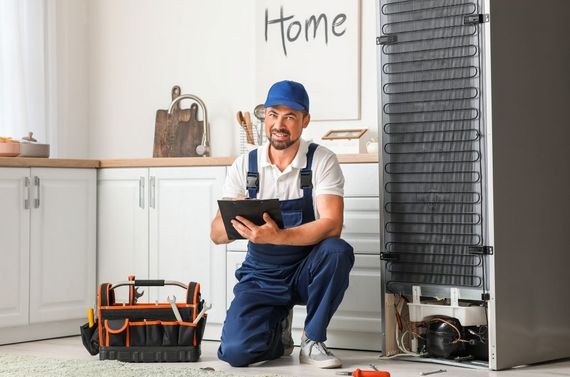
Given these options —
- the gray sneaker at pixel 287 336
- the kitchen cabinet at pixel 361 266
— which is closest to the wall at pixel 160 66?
the kitchen cabinet at pixel 361 266

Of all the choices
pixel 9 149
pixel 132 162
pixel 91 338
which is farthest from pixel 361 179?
pixel 9 149

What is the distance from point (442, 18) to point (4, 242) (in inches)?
87.9

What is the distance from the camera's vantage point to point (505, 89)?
3859mm

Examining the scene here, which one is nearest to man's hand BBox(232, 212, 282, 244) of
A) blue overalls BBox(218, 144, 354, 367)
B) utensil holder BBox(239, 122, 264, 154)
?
blue overalls BBox(218, 144, 354, 367)

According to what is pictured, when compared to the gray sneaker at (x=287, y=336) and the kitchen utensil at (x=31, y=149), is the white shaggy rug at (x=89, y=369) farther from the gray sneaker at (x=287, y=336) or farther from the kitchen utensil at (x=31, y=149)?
the kitchen utensil at (x=31, y=149)

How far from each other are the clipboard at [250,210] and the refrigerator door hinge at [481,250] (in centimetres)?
74

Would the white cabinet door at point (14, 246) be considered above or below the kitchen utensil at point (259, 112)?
below

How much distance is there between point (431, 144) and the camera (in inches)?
157

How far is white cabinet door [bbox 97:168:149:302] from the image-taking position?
4.93 meters

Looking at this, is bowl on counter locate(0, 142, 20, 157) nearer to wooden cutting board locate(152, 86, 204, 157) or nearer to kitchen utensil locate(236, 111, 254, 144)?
wooden cutting board locate(152, 86, 204, 157)

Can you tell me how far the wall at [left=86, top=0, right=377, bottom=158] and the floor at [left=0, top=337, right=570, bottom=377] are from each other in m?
1.37

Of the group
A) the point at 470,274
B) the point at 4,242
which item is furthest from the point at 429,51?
the point at 4,242

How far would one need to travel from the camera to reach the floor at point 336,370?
3760 millimetres

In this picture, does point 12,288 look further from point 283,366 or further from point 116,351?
point 283,366
